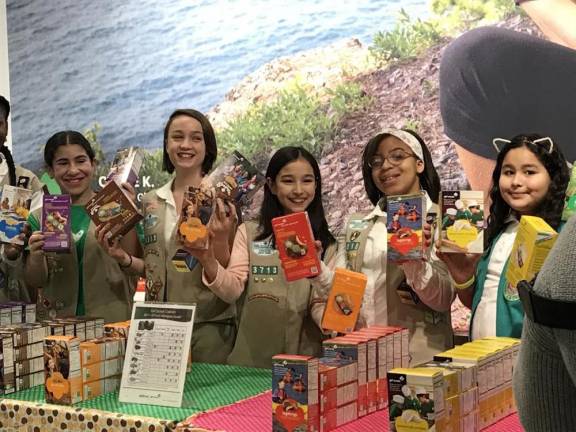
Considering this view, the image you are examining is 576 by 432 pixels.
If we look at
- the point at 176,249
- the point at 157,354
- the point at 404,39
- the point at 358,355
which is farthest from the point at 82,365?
the point at 404,39

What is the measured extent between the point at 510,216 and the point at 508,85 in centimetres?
127

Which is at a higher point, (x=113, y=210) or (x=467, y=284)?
(x=113, y=210)

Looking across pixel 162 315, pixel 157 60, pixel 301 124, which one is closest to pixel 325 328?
pixel 162 315

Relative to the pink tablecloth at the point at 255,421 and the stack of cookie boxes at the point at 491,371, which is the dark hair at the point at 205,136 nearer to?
the pink tablecloth at the point at 255,421

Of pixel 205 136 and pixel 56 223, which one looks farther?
pixel 205 136

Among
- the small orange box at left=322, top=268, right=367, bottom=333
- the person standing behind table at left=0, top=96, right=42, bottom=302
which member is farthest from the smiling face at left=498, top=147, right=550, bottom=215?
the person standing behind table at left=0, top=96, right=42, bottom=302

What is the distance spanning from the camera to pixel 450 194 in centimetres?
271

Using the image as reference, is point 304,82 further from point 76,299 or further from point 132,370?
point 132,370

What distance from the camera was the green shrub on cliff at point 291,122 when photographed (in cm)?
452

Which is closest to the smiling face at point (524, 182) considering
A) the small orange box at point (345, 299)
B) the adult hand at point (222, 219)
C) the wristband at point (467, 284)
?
the wristband at point (467, 284)

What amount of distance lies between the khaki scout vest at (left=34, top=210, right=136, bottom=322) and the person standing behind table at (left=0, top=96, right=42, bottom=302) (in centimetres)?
17

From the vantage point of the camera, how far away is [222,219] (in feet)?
10.3

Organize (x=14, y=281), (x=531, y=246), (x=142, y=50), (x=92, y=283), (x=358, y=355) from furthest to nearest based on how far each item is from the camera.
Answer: (x=142, y=50) < (x=14, y=281) < (x=92, y=283) < (x=358, y=355) < (x=531, y=246)

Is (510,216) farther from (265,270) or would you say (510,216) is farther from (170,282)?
(170,282)
